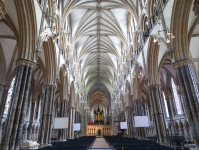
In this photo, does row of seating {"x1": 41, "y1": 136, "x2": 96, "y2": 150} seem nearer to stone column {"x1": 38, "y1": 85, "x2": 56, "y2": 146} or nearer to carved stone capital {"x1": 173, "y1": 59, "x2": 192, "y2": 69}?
stone column {"x1": 38, "y1": 85, "x2": 56, "y2": 146}

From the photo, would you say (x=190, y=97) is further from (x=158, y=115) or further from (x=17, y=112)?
(x=17, y=112)

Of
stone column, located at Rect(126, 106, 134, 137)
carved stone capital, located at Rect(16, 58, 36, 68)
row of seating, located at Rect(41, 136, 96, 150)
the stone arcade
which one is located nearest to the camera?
row of seating, located at Rect(41, 136, 96, 150)

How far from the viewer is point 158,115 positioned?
1139 centimetres

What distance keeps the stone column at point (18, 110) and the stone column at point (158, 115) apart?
9.31m

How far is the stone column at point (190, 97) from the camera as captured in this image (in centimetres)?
702

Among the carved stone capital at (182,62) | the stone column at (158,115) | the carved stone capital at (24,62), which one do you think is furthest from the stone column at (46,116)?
the carved stone capital at (182,62)

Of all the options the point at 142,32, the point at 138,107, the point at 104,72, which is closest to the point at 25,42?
the point at 142,32

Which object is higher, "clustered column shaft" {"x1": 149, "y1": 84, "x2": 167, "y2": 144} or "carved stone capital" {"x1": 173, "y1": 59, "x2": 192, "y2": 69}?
"carved stone capital" {"x1": 173, "y1": 59, "x2": 192, "y2": 69}

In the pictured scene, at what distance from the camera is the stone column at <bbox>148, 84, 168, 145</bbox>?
35.4 ft

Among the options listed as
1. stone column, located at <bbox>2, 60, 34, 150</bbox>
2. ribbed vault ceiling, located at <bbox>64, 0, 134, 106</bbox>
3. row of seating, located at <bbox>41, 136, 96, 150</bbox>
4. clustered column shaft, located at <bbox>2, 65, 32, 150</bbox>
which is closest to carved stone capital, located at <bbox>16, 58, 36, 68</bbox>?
stone column, located at <bbox>2, 60, 34, 150</bbox>

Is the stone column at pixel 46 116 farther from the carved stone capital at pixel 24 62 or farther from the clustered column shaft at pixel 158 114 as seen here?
the clustered column shaft at pixel 158 114

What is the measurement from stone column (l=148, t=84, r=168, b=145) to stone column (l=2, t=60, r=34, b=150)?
9313mm

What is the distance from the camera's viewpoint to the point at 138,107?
680 inches

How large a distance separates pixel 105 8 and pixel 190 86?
1477 centimetres
